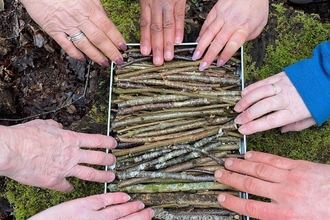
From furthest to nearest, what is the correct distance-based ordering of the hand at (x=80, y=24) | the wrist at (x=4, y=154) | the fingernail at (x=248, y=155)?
1. the hand at (x=80, y=24)
2. the fingernail at (x=248, y=155)
3. the wrist at (x=4, y=154)

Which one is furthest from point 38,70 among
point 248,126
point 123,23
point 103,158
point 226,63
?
point 248,126

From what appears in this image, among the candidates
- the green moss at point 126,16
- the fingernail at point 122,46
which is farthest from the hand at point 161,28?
the green moss at point 126,16

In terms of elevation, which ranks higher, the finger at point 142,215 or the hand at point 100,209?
the hand at point 100,209

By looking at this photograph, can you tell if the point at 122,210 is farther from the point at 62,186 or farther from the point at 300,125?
the point at 300,125

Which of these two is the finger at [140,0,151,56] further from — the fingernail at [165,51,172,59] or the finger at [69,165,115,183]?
the finger at [69,165,115,183]

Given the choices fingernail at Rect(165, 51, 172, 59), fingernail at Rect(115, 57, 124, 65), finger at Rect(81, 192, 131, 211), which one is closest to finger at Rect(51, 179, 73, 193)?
finger at Rect(81, 192, 131, 211)

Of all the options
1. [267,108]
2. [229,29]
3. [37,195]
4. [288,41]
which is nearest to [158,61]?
[229,29]

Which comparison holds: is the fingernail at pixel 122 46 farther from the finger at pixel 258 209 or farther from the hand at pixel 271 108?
the finger at pixel 258 209
